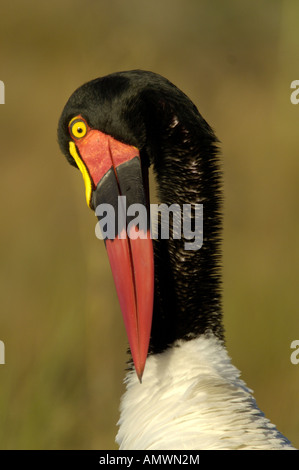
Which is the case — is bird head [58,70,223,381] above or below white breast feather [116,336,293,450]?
above

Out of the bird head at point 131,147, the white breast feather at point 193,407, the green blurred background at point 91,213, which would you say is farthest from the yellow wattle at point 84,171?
the green blurred background at point 91,213

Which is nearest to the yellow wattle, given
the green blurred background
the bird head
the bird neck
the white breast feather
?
the bird head

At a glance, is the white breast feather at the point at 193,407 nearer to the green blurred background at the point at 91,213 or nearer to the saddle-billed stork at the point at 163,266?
the saddle-billed stork at the point at 163,266

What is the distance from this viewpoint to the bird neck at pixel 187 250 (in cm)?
205

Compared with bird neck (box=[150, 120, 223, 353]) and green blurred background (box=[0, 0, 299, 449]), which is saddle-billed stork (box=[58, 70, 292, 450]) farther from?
green blurred background (box=[0, 0, 299, 449])

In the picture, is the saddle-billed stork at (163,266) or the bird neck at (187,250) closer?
the saddle-billed stork at (163,266)

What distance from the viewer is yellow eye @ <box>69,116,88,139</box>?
2.07 meters

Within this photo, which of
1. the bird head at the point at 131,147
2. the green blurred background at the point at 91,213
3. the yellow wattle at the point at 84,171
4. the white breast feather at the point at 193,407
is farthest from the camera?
the green blurred background at the point at 91,213

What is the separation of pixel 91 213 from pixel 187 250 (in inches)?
72.5

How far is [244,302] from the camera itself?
4.42 meters

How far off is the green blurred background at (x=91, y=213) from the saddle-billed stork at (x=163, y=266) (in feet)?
4.15

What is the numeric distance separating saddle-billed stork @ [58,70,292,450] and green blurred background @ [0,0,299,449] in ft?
4.15

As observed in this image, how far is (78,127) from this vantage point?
2078 millimetres

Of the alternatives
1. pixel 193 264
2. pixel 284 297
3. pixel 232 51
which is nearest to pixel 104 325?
pixel 284 297
